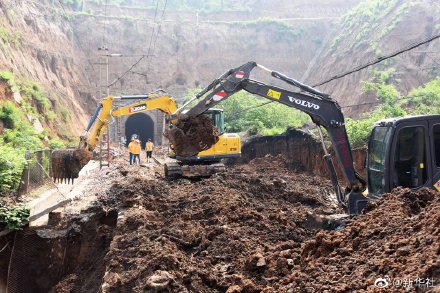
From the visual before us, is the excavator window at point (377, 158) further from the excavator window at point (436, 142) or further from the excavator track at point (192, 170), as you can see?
the excavator track at point (192, 170)

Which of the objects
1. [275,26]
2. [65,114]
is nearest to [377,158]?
[65,114]

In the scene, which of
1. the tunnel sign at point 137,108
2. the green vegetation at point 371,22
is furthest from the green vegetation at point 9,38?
the green vegetation at point 371,22

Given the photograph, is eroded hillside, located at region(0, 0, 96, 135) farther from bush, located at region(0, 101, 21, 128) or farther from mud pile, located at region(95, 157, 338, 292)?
mud pile, located at region(95, 157, 338, 292)

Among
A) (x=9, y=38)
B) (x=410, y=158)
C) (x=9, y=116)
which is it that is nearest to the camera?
(x=410, y=158)

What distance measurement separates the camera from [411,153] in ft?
26.1

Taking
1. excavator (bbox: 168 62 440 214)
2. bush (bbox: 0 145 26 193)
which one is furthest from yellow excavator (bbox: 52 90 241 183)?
excavator (bbox: 168 62 440 214)

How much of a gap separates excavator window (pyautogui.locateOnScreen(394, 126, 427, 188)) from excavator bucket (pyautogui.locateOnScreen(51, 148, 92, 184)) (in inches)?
372

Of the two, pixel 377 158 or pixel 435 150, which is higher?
pixel 435 150

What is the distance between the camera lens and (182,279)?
5699 millimetres

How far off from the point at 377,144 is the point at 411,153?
66 centimetres

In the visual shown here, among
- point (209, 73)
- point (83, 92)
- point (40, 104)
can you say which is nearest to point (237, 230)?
point (40, 104)

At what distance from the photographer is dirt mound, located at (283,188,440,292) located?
12.6 feet

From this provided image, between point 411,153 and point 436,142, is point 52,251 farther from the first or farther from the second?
point 436,142

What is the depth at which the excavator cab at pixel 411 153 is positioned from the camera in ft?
25.6
